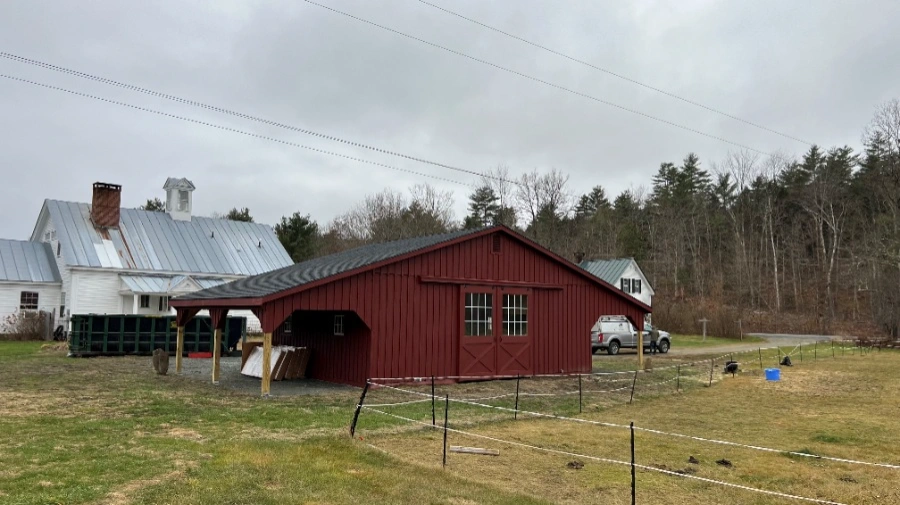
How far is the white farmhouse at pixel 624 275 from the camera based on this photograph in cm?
4788

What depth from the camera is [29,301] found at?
31109mm

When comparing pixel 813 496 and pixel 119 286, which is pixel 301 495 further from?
pixel 119 286

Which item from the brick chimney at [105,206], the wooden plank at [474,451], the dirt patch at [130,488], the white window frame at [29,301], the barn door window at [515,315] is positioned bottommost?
the wooden plank at [474,451]

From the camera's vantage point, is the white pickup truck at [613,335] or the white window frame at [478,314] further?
the white pickup truck at [613,335]

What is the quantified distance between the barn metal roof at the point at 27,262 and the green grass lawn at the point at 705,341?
31.5 meters

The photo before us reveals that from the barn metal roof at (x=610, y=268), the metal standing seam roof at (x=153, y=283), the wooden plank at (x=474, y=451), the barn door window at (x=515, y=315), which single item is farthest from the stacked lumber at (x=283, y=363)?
the barn metal roof at (x=610, y=268)

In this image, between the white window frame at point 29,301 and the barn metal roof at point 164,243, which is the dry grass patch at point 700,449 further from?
→ the white window frame at point 29,301


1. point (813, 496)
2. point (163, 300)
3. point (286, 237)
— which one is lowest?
point (813, 496)

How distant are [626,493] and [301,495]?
358cm

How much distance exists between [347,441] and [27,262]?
29861mm

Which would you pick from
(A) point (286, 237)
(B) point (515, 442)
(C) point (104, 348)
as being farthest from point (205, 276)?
(B) point (515, 442)

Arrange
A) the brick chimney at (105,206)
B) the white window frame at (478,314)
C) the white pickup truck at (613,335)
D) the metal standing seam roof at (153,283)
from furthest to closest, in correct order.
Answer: the brick chimney at (105,206) < the metal standing seam roof at (153,283) < the white pickup truck at (613,335) < the white window frame at (478,314)

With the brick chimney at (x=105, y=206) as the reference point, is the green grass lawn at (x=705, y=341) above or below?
below

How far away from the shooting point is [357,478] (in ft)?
24.0
